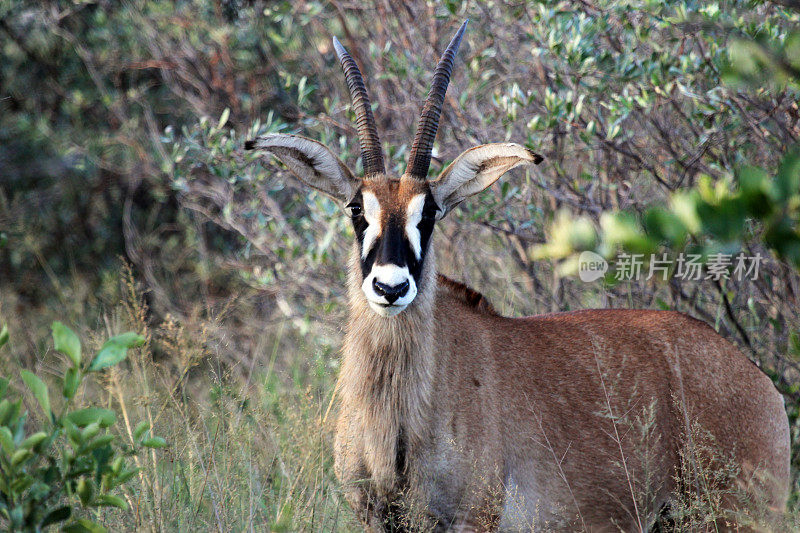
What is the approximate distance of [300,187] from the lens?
8.42 metres

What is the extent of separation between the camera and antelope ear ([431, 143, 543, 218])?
192 inches

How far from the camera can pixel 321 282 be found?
26.6 feet

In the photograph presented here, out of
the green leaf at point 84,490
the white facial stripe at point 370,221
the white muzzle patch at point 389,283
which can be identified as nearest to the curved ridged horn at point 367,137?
the white facial stripe at point 370,221

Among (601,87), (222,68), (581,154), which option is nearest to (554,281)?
(581,154)

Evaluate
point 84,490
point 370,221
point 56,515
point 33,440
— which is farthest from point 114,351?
point 370,221

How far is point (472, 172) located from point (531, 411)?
1531 millimetres

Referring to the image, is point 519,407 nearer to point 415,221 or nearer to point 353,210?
point 415,221

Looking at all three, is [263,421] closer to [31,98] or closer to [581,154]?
[581,154]

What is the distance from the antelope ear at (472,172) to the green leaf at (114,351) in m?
2.45

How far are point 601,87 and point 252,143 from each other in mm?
3273

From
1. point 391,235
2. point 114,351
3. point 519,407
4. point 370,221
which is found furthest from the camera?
point 519,407

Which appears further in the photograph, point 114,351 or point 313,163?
point 313,163

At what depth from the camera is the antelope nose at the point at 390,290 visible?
13.4 feet

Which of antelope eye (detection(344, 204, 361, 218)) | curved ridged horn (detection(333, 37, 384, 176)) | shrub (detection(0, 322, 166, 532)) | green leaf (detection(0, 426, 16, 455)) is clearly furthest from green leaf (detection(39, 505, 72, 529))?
curved ridged horn (detection(333, 37, 384, 176))
